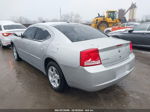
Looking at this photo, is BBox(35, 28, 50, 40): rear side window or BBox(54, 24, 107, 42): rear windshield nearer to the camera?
BBox(54, 24, 107, 42): rear windshield

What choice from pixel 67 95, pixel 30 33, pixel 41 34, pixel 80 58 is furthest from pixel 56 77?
pixel 30 33

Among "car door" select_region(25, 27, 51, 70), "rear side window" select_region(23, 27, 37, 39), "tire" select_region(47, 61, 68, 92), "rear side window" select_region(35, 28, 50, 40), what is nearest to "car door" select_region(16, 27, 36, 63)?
"rear side window" select_region(23, 27, 37, 39)

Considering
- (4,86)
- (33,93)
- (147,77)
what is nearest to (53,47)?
(33,93)

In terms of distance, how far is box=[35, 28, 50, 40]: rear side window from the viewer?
3.04m

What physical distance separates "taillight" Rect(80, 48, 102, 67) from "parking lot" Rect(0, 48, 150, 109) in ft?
2.91

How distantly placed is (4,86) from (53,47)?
170cm

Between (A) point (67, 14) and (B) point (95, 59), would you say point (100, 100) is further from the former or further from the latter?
(A) point (67, 14)

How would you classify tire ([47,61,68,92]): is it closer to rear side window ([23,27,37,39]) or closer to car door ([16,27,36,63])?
car door ([16,27,36,63])

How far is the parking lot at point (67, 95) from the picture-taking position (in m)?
2.43

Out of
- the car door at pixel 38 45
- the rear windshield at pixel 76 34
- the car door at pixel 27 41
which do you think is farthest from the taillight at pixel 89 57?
the car door at pixel 27 41

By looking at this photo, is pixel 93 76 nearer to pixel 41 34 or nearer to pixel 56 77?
pixel 56 77

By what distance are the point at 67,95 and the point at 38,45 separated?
1434 millimetres

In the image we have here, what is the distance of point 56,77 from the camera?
→ 9.18 feet

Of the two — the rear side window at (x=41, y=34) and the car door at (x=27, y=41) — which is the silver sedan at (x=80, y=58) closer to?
the rear side window at (x=41, y=34)
